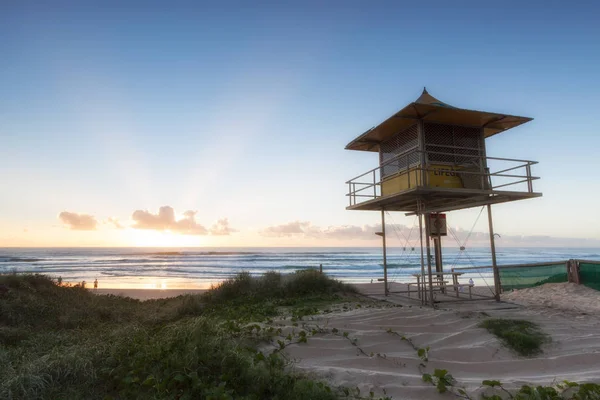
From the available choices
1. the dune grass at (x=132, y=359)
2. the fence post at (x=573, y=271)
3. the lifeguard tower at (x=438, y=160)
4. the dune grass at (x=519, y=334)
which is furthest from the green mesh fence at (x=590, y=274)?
the dune grass at (x=132, y=359)

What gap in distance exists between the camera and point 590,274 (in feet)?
45.5

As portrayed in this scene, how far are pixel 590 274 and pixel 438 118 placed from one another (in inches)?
360

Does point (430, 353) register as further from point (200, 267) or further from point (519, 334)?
point (200, 267)

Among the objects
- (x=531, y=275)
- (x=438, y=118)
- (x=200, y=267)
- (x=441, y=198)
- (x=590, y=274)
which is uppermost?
(x=438, y=118)

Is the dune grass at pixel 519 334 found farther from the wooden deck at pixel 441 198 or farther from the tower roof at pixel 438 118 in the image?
the tower roof at pixel 438 118

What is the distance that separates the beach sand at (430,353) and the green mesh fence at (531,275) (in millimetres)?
6958

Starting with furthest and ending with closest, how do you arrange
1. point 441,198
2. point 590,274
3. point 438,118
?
1. point 590,274
2. point 441,198
3. point 438,118

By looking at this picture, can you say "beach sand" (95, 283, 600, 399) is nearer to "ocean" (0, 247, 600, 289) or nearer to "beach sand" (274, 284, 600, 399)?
"beach sand" (274, 284, 600, 399)

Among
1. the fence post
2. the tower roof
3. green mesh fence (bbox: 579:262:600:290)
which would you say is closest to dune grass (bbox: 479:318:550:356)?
the tower roof

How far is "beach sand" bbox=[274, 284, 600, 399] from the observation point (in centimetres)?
524

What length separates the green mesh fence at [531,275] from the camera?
15117mm

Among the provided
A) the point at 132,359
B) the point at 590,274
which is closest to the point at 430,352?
the point at 132,359

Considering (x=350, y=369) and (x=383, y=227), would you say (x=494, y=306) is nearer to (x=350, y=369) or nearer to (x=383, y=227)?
(x=383, y=227)

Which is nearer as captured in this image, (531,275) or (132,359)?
(132,359)
